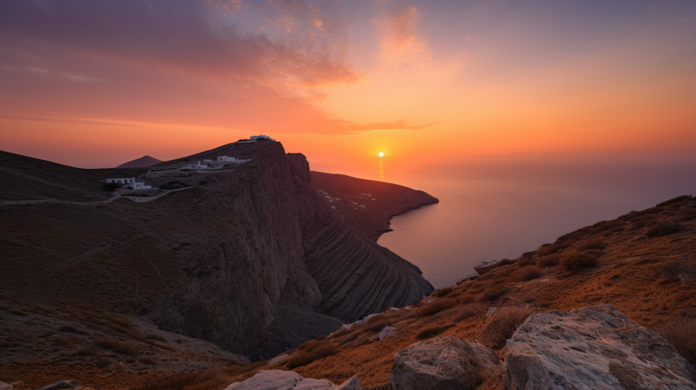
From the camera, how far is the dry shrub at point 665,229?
38.1ft

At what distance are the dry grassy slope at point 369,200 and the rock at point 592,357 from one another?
2883 inches

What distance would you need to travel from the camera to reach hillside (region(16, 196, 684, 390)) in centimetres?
622

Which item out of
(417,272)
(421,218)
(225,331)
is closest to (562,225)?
(421,218)

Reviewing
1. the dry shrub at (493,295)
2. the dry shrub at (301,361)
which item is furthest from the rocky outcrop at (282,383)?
the dry shrub at (493,295)

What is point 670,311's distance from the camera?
6.05 metres

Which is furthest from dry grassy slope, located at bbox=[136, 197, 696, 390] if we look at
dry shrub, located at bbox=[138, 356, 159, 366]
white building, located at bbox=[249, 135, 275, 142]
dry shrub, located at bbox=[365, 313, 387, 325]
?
white building, located at bbox=[249, 135, 275, 142]

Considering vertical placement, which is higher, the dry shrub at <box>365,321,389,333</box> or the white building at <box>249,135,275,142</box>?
the white building at <box>249,135,275,142</box>

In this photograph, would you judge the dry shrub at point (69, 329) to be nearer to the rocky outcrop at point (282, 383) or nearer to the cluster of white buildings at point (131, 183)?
the rocky outcrop at point (282, 383)

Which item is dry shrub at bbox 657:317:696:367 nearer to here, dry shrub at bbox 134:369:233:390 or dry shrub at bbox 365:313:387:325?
dry shrub at bbox 365:313:387:325

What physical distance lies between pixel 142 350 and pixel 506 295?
15.6 metres

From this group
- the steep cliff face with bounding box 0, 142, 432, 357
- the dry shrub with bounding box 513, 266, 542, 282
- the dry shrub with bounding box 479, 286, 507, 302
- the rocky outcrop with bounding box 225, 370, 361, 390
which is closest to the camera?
the rocky outcrop with bounding box 225, 370, 361, 390

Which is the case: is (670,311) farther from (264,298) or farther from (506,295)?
(264,298)

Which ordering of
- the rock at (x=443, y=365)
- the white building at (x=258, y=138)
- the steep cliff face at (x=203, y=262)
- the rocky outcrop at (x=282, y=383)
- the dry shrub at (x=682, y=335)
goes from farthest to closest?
the white building at (x=258, y=138) → the steep cliff face at (x=203, y=262) → the rocky outcrop at (x=282, y=383) → the rock at (x=443, y=365) → the dry shrub at (x=682, y=335)

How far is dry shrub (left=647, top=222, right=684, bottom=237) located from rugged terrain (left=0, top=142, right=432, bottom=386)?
23.5 metres
